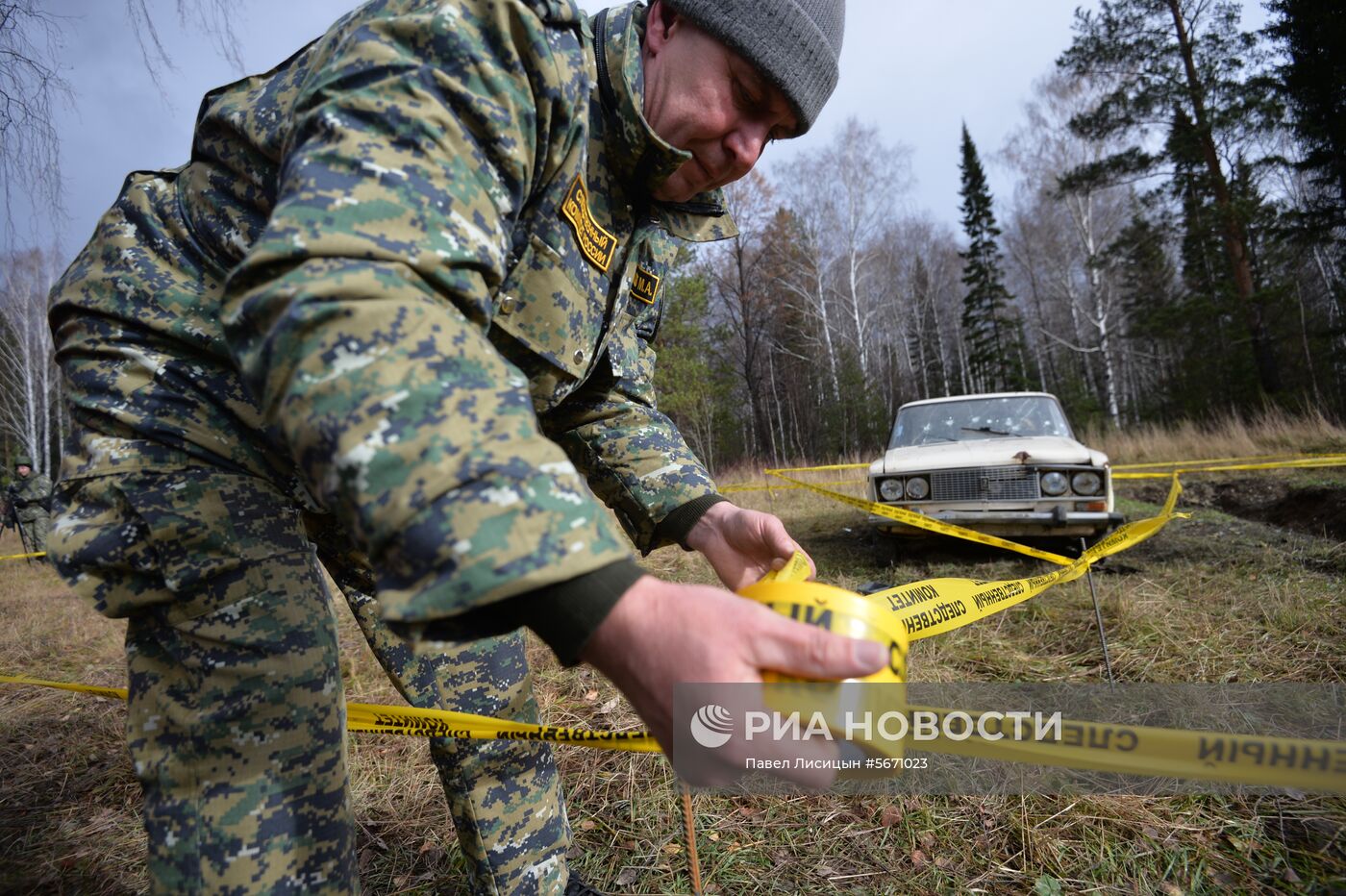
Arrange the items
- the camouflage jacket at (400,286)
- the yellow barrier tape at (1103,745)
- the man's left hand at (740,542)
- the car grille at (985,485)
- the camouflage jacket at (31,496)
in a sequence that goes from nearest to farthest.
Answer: the camouflage jacket at (400,286), the yellow barrier tape at (1103,745), the man's left hand at (740,542), the car grille at (985,485), the camouflage jacket at (31,496)

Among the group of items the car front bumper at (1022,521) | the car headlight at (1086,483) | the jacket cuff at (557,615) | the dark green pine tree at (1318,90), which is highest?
the dark green pine tree at (1318,90)

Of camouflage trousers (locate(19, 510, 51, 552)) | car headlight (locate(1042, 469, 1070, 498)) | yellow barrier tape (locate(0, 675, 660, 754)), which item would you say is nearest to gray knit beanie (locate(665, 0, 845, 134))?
yellow barrier tape (locate(0, 675, 660, 754))

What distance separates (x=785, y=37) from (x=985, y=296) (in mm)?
30318

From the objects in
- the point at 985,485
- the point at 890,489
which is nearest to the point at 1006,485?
the point at 985,485

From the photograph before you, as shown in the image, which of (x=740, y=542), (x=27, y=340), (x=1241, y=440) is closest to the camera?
(x=740, y=542)

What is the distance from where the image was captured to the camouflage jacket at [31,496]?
11.3 meters

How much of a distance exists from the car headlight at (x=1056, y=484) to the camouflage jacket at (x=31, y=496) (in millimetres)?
14815

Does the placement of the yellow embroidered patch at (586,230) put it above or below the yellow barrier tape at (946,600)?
above

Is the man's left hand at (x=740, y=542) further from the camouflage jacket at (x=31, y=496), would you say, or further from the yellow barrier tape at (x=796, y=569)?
the camouflage jacket at (x=31, y=496)

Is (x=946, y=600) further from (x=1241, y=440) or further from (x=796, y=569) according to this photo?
(x=1241, y=440)

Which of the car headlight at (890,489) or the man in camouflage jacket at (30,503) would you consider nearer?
the car headlight at (890,489)

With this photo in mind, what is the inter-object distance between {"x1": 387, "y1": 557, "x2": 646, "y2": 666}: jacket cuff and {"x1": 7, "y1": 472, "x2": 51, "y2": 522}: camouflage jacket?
14685 millimetres

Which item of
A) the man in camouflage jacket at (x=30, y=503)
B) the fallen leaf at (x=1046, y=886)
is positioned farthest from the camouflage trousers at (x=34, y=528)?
the fallen leaf at (x=1046, y=886)

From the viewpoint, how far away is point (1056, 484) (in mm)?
5262
